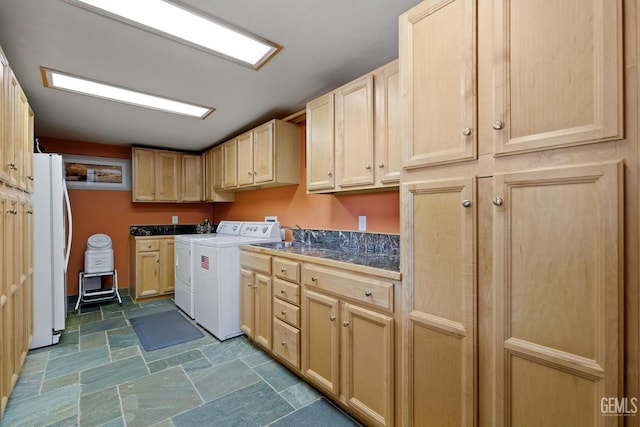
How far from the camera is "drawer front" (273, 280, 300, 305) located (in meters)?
2.08

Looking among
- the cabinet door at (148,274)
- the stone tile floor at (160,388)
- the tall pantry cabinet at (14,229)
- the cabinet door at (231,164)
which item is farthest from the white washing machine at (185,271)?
the tall pantry cabinet at (14,229)

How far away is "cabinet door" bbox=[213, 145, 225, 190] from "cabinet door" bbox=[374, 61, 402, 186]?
2.72m

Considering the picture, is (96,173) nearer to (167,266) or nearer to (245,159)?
(167,266)

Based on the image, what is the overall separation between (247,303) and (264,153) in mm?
1569

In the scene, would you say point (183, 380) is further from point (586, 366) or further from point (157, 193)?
point (157, 193)

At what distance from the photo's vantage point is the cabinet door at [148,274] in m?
3.93

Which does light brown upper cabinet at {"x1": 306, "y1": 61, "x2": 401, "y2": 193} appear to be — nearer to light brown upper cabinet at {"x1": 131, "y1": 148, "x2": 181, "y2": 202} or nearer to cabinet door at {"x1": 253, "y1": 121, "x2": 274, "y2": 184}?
cabinet door at {"x1": 253, "y1": 121, "x2": 274, "y2": 184}

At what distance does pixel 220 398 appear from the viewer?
1.90 m

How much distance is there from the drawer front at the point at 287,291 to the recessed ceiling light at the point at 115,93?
190cm

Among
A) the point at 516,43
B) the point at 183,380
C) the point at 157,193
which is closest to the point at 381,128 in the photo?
the point at 516,43

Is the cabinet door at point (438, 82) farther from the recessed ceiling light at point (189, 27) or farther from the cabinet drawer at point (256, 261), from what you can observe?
the cabinet drawer at point (256, 261)

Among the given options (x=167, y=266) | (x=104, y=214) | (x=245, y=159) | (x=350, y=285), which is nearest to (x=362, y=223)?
(x=350, y=285)

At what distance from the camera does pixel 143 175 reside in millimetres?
4211

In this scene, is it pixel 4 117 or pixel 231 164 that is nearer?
pixel 4 117
